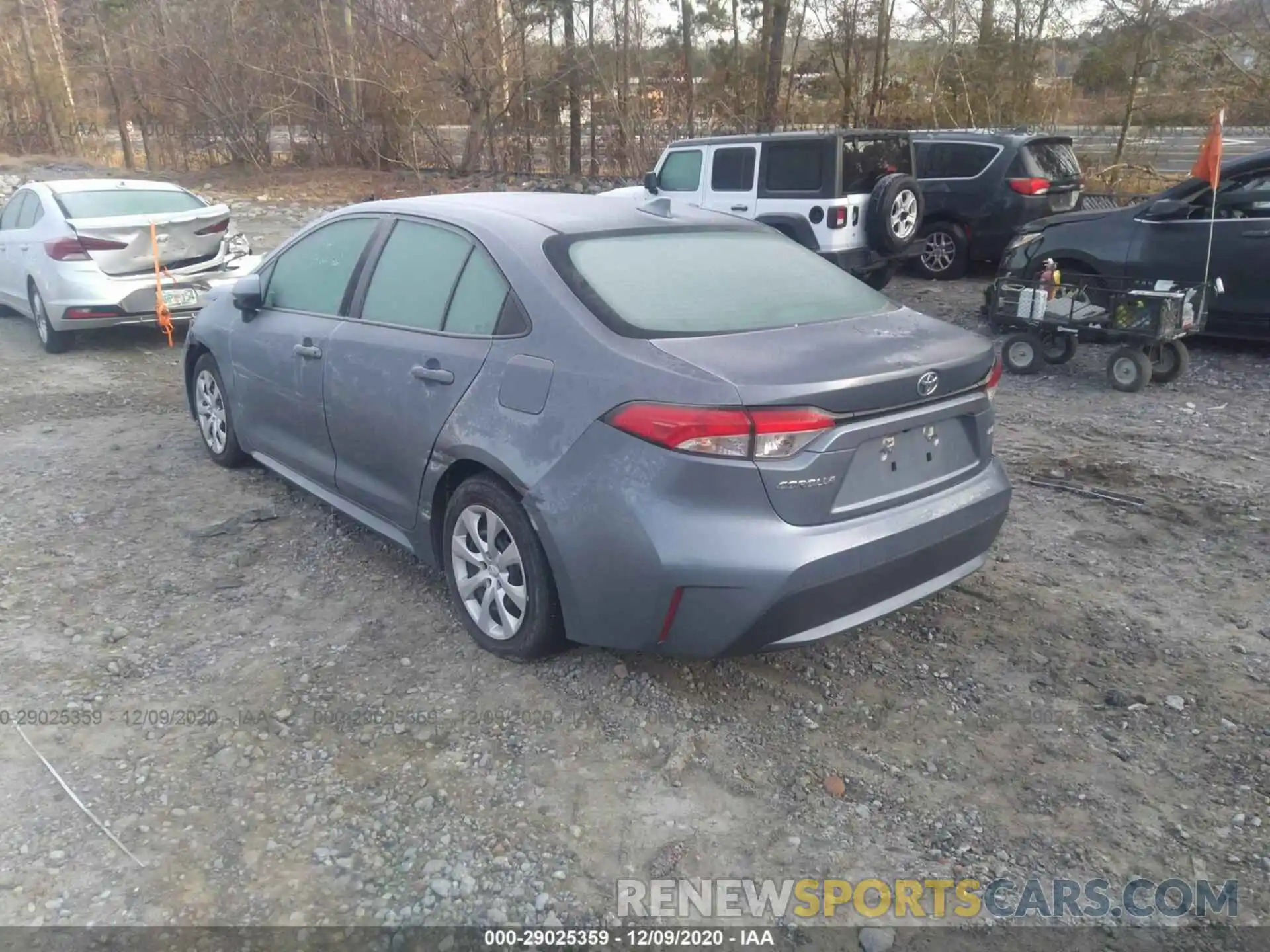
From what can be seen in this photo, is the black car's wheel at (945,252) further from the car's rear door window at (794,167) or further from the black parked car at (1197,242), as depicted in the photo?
the black parked car at (1197,242)

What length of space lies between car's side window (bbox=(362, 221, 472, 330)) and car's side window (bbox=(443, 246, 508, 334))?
0.16 feet

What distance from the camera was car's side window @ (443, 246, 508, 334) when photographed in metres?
3.71

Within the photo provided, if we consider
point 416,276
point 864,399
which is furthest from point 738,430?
point 416,276

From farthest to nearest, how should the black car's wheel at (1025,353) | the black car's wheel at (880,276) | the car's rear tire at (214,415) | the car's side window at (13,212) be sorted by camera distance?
the black car's wheel at (880,276) → the car's side window at (13,212) → the black car's wheel at (1025,353) → the car's rear tire at (214,415)

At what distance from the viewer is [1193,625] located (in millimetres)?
4012

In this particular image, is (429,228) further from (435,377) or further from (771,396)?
(771,396)

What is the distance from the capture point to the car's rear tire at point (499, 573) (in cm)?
349

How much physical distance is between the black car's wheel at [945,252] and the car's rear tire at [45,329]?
29.3 feet

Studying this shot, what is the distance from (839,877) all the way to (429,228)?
290 cm

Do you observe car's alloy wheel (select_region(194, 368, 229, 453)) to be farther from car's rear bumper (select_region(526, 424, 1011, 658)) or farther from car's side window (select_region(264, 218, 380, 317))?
car's rear bumper (select_region(526, 424, 1011, 658))

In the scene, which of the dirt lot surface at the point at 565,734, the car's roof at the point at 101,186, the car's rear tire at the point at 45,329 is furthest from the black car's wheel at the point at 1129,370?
the car's rear tire at the point at 45,329

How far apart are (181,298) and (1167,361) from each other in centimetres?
792

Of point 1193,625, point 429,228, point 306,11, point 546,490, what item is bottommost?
point 1193,625

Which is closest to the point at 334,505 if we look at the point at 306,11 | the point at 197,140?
the point at 306,11
